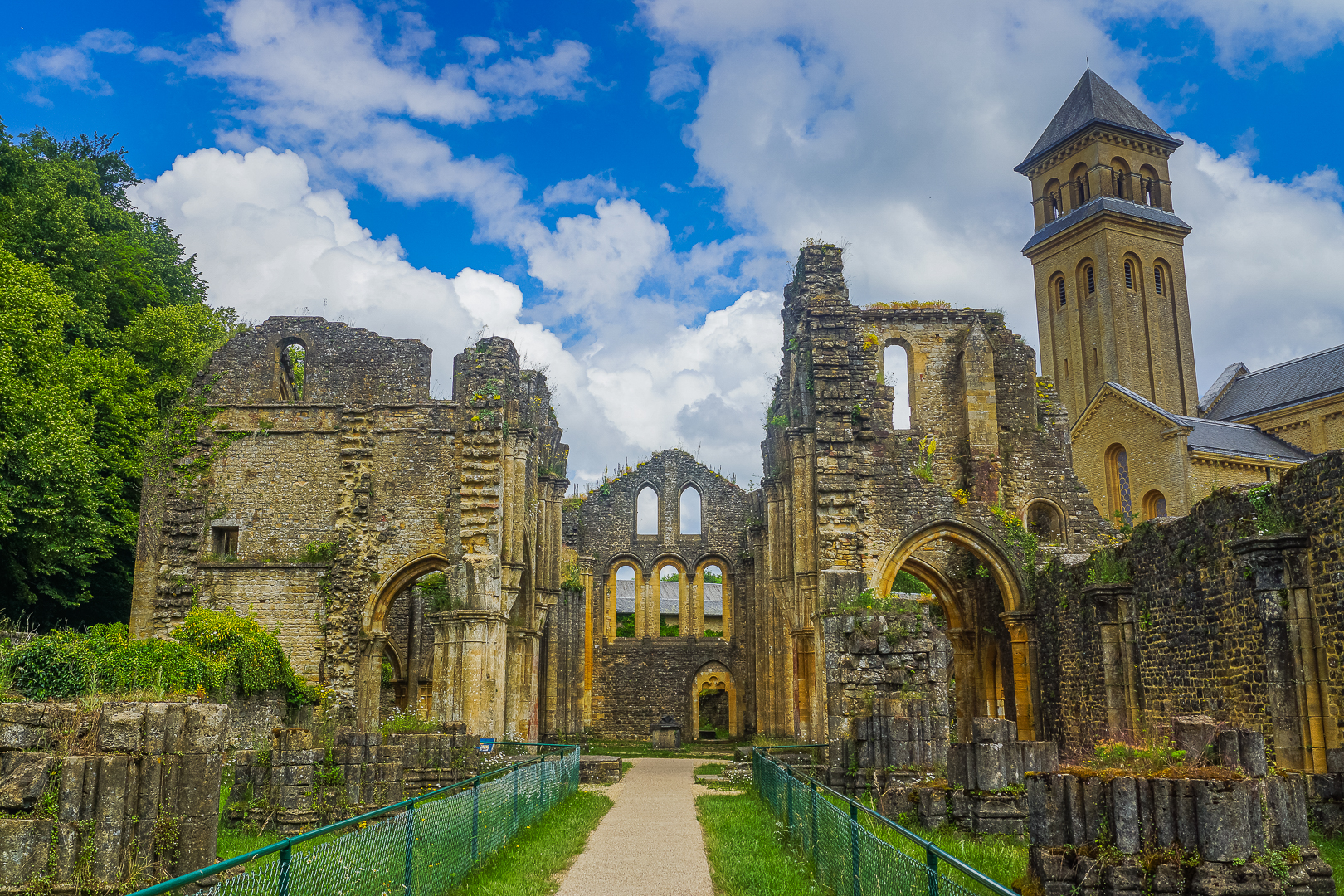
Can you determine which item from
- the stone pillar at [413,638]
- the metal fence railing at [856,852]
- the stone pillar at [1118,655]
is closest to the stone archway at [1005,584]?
the stone pillar at [1118,655]

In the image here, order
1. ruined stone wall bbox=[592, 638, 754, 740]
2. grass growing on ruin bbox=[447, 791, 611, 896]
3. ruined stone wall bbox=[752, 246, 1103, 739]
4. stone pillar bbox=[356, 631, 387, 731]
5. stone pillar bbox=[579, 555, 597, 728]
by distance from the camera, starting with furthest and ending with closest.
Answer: ruined stone wall bbox=[592, 638, 754, 740] → stone pillar bbox=[579, 555, 597, 728] → stone pillar bbox=[356, 631, 387, 731] → ruined stone wall bbox=[752, 246, 1103, 739] → grass growing on ruin bbox=[447, 791, 611, 896]

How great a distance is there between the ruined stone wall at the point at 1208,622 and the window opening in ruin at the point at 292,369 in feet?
56.0

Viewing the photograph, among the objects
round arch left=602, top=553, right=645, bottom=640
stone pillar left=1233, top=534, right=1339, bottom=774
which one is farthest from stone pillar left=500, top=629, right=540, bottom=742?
stone pillar left=1233, top=534, right=1339, bottom=774

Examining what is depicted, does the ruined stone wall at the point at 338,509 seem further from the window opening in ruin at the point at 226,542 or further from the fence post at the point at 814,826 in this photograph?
the fence post at the point at 814,826

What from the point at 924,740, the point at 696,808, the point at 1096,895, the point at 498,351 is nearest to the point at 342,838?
the point at 1096,895

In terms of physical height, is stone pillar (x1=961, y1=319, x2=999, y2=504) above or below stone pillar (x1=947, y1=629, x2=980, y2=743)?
above

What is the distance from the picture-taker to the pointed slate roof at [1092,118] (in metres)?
46.8

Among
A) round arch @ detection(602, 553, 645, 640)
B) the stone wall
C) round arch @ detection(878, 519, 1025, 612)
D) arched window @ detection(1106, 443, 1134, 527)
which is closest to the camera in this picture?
the stone wall

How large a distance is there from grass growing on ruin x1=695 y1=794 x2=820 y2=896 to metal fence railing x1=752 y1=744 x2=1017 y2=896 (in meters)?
0.16

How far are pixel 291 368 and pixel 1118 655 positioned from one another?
767 inches

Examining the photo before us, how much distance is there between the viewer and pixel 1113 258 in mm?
45719

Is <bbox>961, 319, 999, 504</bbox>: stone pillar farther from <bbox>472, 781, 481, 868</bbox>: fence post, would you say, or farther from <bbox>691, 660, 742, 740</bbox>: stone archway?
<bbox>472, 781, 481, 868</bbox>: fence post

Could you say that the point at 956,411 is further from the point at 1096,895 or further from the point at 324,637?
the point at 1096,895

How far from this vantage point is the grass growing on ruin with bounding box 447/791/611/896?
7.24 metres
